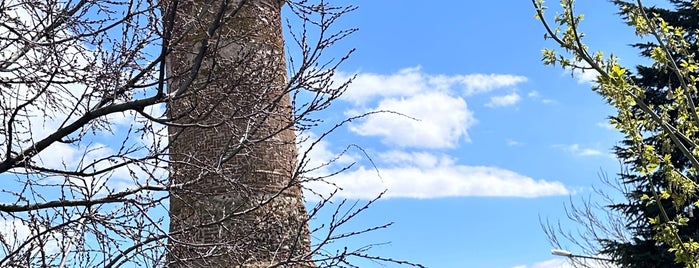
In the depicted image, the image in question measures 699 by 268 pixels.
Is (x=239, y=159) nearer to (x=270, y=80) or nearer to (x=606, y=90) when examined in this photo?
(x=270, y=80)

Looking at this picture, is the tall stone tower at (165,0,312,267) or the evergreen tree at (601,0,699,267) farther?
the evergreen tree at (601,0,699,267)

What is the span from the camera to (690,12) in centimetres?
1412

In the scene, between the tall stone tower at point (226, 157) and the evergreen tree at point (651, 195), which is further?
the evergreen tree at point (651, 195)

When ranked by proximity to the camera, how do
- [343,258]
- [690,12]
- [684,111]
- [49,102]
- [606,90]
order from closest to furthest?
[343,258] → [49,102] → [606,90] → [684,111] → [690,12]

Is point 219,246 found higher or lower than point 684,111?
lower

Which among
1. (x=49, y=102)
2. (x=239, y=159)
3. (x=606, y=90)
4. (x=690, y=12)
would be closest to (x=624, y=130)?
(x=606, y=90)

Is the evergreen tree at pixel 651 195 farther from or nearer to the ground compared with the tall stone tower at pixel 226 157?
farther from the ground

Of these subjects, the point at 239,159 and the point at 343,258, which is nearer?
the point at 343,258

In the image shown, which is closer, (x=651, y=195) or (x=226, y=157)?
(x=226, y=157)

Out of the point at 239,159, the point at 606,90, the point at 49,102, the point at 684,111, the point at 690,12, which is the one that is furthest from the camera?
the point at 690,12

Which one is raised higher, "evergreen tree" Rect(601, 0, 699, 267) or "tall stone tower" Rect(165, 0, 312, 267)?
"evergreen tree" Rect(601, 0, 699, 267)

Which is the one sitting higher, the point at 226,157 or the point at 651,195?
the point at 651,195

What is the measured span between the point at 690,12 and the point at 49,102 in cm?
1263

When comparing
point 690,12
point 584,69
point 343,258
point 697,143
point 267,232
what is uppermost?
point 690,12
